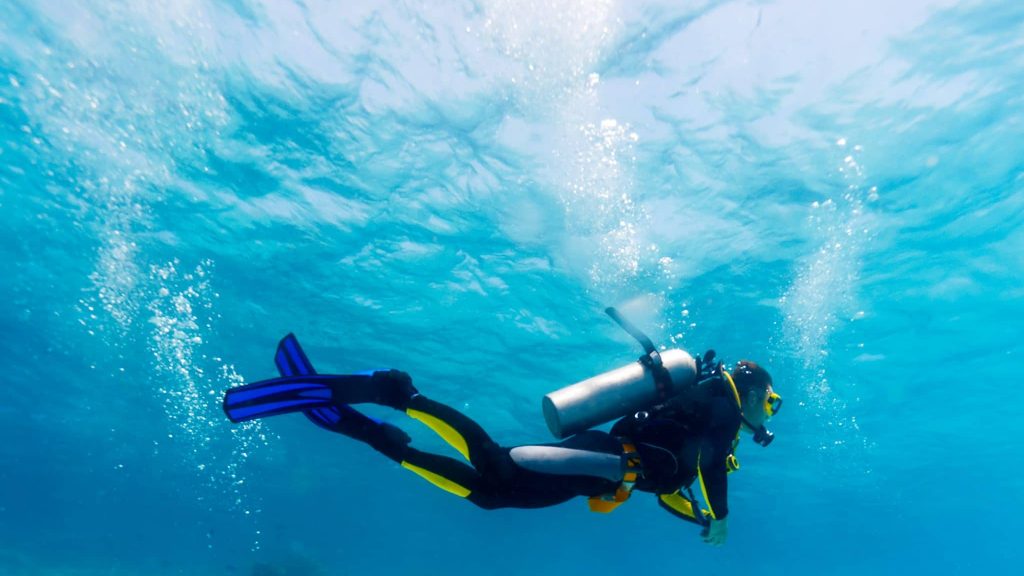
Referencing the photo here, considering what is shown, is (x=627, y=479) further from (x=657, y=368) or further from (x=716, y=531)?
(x=716, y=531)

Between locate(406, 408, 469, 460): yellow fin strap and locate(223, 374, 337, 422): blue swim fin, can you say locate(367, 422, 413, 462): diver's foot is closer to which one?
locate(406, 408, 469, 460): yellow fin strap

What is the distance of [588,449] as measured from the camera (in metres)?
5.23

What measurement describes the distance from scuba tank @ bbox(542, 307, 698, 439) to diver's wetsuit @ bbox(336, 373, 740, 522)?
16 centimetres

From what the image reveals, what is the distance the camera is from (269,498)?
191ft

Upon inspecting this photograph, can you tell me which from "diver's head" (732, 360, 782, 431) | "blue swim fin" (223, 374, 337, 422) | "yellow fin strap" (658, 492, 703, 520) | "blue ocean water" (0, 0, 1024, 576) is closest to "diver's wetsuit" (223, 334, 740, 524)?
"blue swim fin" (223, 374, 337, 422)

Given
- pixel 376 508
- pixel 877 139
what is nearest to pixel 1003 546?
pixel 376 508

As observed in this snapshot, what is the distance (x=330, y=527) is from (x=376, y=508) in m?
22.6

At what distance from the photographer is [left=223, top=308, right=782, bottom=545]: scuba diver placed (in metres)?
4.81

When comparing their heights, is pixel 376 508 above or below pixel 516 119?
above

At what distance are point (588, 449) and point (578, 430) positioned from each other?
193mm

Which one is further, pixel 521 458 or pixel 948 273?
pixel 948 273

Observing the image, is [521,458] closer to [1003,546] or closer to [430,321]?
[430,321]

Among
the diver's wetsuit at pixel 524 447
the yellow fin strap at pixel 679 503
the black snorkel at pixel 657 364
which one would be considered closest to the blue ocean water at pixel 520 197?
the black snorkel at pixel 657 364

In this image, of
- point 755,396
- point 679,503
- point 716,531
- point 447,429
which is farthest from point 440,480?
point 755,396
